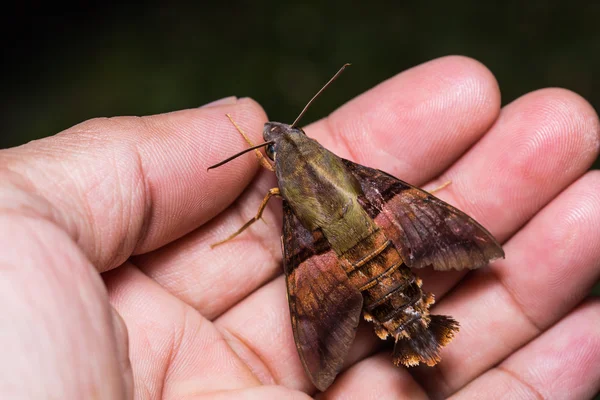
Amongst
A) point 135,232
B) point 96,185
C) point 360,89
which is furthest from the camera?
point 360,89

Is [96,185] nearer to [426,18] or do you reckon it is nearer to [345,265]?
[345,265]

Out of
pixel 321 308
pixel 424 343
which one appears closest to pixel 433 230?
pixel 424 343

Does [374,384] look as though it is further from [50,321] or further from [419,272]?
[50,321]

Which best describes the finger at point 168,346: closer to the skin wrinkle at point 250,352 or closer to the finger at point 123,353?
the skin wrinkle at point 250,352

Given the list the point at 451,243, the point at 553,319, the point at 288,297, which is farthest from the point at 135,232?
the point at 553,319

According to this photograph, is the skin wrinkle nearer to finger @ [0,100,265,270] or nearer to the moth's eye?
finger @ [0,100,265,270]

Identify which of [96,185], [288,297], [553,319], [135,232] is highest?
[96,185]
